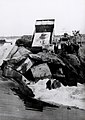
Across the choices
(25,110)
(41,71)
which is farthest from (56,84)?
(25,110)

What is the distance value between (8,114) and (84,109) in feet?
1.70

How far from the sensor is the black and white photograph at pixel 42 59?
5.54 feet

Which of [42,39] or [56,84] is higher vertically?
[42,39]

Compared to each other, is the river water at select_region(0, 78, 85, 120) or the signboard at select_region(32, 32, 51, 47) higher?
the signboard at select_region(32, 32, 51, 47)

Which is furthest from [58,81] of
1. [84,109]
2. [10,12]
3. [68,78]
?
[10,12]

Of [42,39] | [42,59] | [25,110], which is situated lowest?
[25,110]

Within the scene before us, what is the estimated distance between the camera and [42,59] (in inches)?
68.9

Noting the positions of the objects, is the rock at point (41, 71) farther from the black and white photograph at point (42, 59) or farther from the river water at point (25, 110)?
the river water at point (25, 110)

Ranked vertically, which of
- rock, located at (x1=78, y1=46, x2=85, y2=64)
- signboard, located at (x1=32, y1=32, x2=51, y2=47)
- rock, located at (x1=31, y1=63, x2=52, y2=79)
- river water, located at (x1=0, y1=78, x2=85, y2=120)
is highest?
signboard, located at (x1=32, y1=32, x2=51, y2=47)

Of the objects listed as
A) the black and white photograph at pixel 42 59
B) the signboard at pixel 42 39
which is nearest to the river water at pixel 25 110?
the black and white photograph at pixel 42 59

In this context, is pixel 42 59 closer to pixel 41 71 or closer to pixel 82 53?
pixel 41 71

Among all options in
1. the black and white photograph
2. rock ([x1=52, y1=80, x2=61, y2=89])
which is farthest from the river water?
rock ([x1=52, y1=80, x2=61, y2=89])

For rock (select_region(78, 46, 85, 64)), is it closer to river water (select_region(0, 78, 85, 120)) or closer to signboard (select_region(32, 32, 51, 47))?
signboard (select_region(32, 32, 51, 47))

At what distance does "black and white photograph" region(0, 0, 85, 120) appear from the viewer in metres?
1.69
